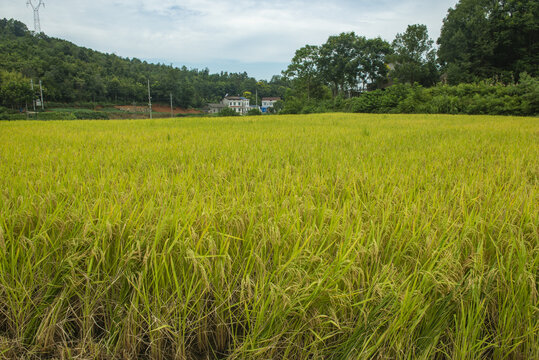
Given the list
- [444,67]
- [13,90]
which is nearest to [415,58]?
[444,67]

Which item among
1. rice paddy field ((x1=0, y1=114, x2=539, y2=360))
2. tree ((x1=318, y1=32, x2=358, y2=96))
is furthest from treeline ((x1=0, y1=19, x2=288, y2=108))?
rice paddy field ((x1=0, y1=114, x2=539, y2=360))

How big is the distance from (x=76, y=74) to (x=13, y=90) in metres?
16.3

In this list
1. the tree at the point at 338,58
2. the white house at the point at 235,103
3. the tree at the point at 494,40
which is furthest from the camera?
the white house at the point at 235,103

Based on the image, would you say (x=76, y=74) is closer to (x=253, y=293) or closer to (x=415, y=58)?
(x=415, y=58)

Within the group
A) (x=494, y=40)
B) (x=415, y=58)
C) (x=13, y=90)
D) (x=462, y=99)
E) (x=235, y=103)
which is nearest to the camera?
(x=462, y=99)

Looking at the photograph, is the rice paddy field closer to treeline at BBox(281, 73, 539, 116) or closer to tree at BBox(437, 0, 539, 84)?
treeline at BBox(281, 73, 539, 116)

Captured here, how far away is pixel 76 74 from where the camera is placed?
5231 cm

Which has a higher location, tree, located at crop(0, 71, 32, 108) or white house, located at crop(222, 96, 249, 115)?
white house, located at crop(222, 96, 249, 115)

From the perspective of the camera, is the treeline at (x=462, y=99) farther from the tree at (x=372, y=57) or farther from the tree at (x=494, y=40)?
the tree at (x=372, y=57)

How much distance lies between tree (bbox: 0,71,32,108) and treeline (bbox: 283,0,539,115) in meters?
36.2

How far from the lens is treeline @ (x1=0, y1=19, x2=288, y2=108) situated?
43656 millimetres

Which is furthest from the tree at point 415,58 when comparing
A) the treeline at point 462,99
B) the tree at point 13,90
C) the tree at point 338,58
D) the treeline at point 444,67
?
the tree at point 13,90

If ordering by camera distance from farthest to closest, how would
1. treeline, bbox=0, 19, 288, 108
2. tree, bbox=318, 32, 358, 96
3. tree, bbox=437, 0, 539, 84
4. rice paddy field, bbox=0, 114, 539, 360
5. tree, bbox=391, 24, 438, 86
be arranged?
treeline, bbox=0, 19, 288, 108, tree, bbox=318, 32, 358, 96, tree, bbox=391, 24, 438, 86, tree, bbox=437, 0, 539, 84, rice paddy field, bbox=0, 114, 539, 360

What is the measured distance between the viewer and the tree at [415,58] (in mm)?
31406
